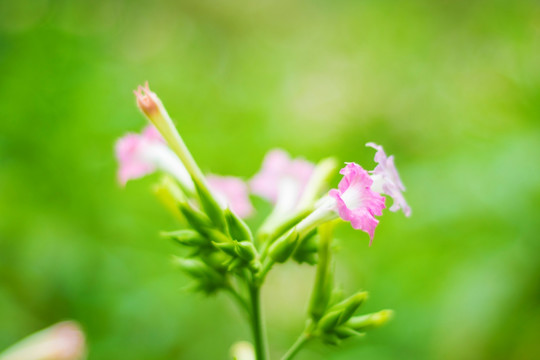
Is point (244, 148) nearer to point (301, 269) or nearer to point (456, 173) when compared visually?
point (301, 269)

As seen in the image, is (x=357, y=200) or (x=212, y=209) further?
(x=212, y=209)

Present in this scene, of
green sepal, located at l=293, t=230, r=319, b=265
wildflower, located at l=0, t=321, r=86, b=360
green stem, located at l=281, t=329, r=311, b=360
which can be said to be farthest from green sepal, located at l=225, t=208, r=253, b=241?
wildflower, located at l=0, t=321, r=86, b=360

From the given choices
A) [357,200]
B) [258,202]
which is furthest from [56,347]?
[258,202]

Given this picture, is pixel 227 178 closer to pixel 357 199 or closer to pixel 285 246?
pixel 285 246

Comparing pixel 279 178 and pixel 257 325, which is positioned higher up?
pixel 279 178

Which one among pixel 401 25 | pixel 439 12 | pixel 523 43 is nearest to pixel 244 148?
pixel 523 43

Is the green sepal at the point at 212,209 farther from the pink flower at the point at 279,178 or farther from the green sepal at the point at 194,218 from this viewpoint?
the pink flower at the point at 279,178

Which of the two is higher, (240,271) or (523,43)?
(523,43)

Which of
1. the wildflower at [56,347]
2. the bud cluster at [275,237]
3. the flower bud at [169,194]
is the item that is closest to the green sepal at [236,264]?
the bud cluster at [275,237]
